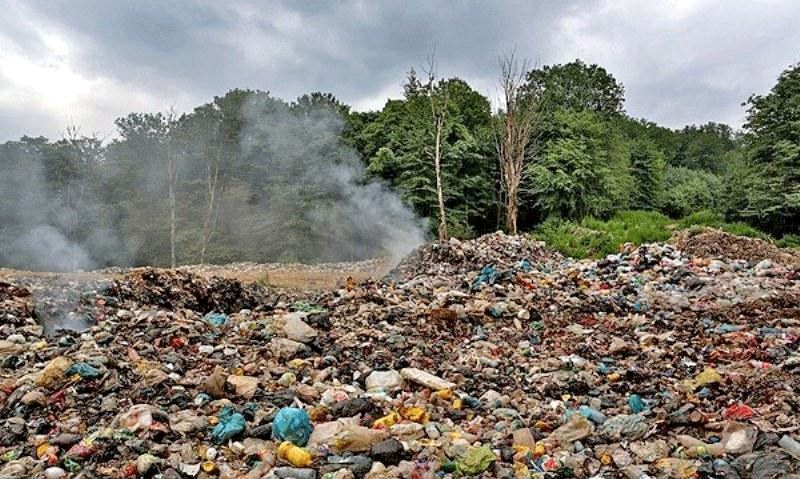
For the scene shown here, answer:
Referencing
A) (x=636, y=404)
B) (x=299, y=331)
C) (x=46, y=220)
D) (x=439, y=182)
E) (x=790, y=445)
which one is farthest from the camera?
(x=46, y=220)

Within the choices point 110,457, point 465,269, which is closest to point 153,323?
point 110,457

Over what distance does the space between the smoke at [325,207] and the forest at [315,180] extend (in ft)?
0.14

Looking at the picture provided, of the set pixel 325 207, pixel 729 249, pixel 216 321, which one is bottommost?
pixel 216 321

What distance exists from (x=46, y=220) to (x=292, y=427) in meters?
18.4

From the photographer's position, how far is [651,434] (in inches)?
103

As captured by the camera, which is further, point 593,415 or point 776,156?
point 776,156

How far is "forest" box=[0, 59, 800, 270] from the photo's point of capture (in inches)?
665

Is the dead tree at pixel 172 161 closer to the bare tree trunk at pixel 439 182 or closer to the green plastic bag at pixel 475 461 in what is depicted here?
the bare tree trunk at pixel 439 182

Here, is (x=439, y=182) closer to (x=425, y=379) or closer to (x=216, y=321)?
(x=216, y=321)

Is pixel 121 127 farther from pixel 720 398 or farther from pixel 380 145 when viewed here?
pixel 720 398

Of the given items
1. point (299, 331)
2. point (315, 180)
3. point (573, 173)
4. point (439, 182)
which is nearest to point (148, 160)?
point (315, 180)

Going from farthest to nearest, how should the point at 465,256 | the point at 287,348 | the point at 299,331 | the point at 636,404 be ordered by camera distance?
the point at 465,256, the point at 299,331, the point at 287,348, the point at 636,404

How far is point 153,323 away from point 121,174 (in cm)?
1655

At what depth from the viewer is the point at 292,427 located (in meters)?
2.56
